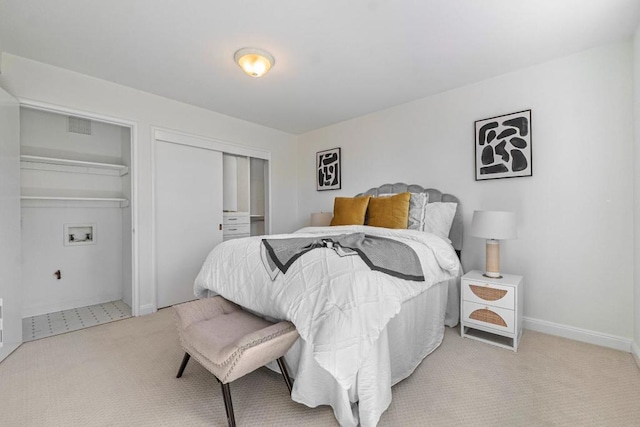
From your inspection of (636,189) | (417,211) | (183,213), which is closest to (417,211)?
(417,211)

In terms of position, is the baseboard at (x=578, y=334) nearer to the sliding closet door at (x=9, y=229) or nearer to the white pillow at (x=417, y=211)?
the white pillow at (x=417, y=211)

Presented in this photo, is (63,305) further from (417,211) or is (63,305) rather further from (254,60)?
(417,211)

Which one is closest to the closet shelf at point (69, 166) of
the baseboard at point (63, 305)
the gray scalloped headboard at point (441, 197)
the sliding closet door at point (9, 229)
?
the sliding closet door at point (9, 229)

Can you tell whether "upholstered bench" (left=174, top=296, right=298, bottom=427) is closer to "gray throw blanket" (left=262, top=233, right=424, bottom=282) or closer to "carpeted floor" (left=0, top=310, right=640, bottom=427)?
"carpeted floor" (left=0, top=310, right=640, bottom=427)

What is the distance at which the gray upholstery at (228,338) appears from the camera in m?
1.31

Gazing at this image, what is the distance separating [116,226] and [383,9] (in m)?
3.72

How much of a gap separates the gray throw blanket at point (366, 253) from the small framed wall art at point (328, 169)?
2191 mm

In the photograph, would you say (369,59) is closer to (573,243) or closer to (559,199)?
(559,199)

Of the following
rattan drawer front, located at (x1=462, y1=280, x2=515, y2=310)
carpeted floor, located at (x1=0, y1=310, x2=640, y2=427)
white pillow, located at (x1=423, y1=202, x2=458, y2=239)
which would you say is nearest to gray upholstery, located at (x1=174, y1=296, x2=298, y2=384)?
carpeted floor, located at (x1=0, y1=310, x2=640, y2=427)

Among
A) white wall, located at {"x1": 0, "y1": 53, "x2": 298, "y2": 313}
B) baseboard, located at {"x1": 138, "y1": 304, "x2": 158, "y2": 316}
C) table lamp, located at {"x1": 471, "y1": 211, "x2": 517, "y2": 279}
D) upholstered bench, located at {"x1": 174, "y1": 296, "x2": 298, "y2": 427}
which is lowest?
baseboard, located at {"x1": 138, "y1": 304, "x2": 158, "y2": 316}

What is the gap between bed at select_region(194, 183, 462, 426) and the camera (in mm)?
1302

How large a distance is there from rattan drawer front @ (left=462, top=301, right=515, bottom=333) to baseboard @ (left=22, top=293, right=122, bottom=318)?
155 inches

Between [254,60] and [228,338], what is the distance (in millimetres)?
2063

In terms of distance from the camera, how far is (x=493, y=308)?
7.31 ft
